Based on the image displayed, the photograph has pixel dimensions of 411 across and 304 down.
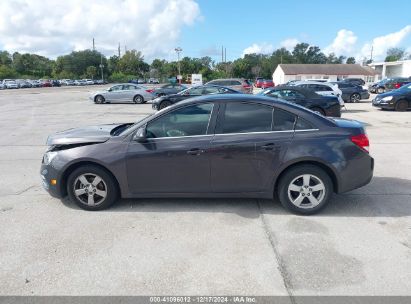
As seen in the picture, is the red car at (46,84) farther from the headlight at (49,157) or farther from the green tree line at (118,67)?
the headlight at (49,157)

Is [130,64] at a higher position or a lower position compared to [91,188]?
higher

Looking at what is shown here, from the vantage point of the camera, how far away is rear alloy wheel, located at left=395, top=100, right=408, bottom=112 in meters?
16.9

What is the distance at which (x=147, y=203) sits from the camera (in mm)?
4672

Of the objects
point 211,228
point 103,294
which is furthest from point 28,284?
point 211,228

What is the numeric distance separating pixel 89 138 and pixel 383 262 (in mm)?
3748

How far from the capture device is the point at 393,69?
7050 cm

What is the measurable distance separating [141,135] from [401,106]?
17.0m

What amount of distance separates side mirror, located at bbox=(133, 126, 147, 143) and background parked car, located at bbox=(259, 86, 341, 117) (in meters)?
8.12

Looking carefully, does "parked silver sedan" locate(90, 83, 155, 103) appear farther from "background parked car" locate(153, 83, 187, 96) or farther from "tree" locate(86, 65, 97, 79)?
"tree" locate(86, 65, 97, 79)

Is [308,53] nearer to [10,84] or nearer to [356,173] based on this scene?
[10,84]

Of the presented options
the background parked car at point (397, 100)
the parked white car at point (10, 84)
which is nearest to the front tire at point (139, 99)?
the background parked car at point (397, 100)

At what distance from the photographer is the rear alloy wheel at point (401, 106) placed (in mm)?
16859

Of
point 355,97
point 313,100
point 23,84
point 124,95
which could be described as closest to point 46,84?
point 23,84

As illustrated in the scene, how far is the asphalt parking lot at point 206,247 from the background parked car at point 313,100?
271 inches
